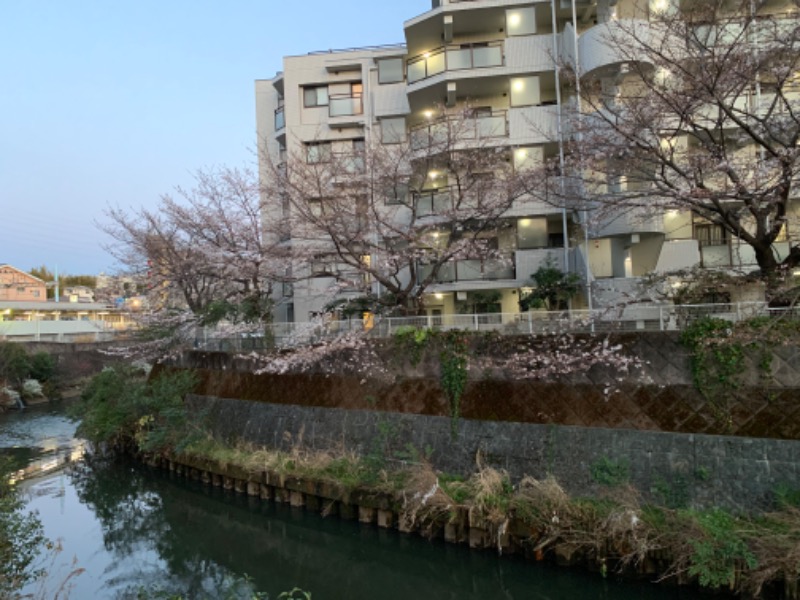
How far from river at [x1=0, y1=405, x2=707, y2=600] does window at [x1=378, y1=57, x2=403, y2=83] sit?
15.8m

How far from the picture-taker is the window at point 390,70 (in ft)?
66.7

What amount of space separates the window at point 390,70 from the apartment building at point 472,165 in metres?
0.06

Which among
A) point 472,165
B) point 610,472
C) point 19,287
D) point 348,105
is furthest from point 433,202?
point 19,287

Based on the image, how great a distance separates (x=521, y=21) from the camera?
1769cm

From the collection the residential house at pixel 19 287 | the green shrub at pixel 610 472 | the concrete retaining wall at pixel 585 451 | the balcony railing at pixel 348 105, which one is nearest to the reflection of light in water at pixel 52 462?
the concrete retaining wall at pixel 585 451

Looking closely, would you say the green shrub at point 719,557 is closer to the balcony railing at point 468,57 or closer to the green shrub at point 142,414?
the green shrub at point 142,414

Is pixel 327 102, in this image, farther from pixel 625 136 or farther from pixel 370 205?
pixel 625 136

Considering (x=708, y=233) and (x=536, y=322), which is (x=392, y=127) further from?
(x=536, y=322)

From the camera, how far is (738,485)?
806 cm

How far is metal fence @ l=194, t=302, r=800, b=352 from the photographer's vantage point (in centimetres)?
915

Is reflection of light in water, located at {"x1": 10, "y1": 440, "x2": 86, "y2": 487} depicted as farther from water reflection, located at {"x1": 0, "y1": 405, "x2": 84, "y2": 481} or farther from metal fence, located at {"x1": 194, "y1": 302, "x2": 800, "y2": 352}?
metal fence, located at {"x1": 194, "y1": 302, "x2": 800, "y2": 352}

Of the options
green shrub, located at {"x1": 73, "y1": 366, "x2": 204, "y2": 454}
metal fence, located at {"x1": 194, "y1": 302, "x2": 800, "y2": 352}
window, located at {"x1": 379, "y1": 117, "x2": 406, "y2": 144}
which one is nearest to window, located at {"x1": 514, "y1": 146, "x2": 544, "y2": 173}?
window, located at {"x1": 379, "y1": 117, "x2": 406, "y2": 144}

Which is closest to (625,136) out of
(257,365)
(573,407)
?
(573,407)

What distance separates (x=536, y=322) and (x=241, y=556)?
7805mm
